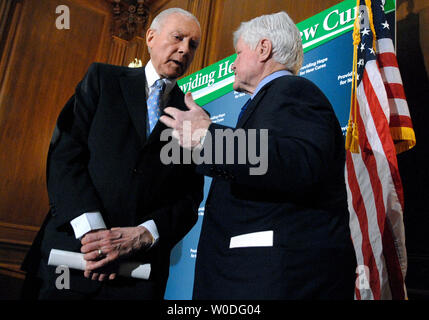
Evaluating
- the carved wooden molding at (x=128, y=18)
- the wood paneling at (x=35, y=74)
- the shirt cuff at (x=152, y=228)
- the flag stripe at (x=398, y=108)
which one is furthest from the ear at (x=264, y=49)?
the carved wooden molding at (x=128, y=18)

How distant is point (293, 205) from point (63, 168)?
2.80ft

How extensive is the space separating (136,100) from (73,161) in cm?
36

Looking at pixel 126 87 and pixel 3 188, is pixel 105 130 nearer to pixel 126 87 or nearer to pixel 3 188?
pixel 126 87

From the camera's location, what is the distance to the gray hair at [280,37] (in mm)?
1555

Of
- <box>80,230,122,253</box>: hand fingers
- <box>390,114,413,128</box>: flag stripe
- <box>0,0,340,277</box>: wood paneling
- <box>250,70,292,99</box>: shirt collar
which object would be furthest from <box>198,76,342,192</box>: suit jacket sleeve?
<box>0,0,340,277</box>: wood paneling

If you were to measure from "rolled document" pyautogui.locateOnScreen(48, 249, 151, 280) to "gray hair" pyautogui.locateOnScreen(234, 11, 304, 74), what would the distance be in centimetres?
99

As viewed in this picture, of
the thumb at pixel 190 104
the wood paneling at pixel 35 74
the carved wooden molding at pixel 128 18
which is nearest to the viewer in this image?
the thumb at pixel 190 104

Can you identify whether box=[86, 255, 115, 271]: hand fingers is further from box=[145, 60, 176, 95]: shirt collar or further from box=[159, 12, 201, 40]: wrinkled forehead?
box=[159, 12, 201, 40]: wrinkled forehead

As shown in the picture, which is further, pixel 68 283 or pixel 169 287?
pixel 169 287

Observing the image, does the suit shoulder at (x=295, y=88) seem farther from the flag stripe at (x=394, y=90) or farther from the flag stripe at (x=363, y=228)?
the flag stripe at (x=394, y=90)

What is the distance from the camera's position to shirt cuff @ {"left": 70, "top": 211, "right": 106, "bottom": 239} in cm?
132

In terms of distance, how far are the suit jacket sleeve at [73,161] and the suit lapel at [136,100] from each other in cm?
12
